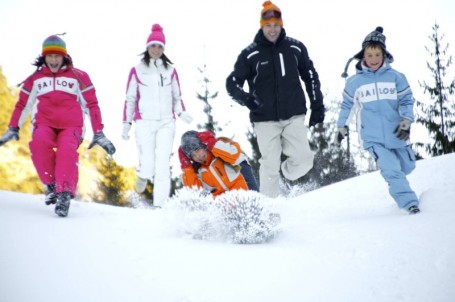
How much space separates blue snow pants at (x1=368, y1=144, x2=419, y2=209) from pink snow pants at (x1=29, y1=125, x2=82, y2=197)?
2.96 metres

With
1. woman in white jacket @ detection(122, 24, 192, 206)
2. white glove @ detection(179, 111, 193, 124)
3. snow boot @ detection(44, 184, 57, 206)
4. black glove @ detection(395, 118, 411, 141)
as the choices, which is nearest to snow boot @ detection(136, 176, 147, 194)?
woman in white jacket @ detection(122, 24, 192, 206)

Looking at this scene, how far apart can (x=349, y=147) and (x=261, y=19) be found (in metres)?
20.4

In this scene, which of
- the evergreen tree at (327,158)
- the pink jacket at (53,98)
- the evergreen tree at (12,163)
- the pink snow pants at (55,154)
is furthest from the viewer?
the evergreen tree at (12,163)

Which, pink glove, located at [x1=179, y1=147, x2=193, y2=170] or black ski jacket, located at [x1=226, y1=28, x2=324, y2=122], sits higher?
black ski jacket, located at [x1=226, y1=28, x2=324, y2=122]

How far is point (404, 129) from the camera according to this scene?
400 cm

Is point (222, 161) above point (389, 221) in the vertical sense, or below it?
above

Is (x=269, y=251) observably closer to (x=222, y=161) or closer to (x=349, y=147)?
(x=222, y=161)

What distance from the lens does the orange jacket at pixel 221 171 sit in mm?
3887

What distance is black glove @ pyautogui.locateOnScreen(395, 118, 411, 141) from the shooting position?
3.99 m

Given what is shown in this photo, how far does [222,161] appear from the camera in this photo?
13.0 feet

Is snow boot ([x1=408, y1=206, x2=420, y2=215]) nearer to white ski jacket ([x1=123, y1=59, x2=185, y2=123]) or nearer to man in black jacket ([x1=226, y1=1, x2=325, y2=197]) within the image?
man in black jacket ([x1=226, y1=1, x2=325, y2=197])

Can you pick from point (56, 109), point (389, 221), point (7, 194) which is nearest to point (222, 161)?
point (389, 221)

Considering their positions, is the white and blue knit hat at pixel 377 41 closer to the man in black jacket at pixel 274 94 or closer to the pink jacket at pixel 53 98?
the man in black jacket at pixel 274 94

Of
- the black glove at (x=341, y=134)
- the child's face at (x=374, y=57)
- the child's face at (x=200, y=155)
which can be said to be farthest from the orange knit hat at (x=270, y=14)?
the child's face at (x=200, y=155)
